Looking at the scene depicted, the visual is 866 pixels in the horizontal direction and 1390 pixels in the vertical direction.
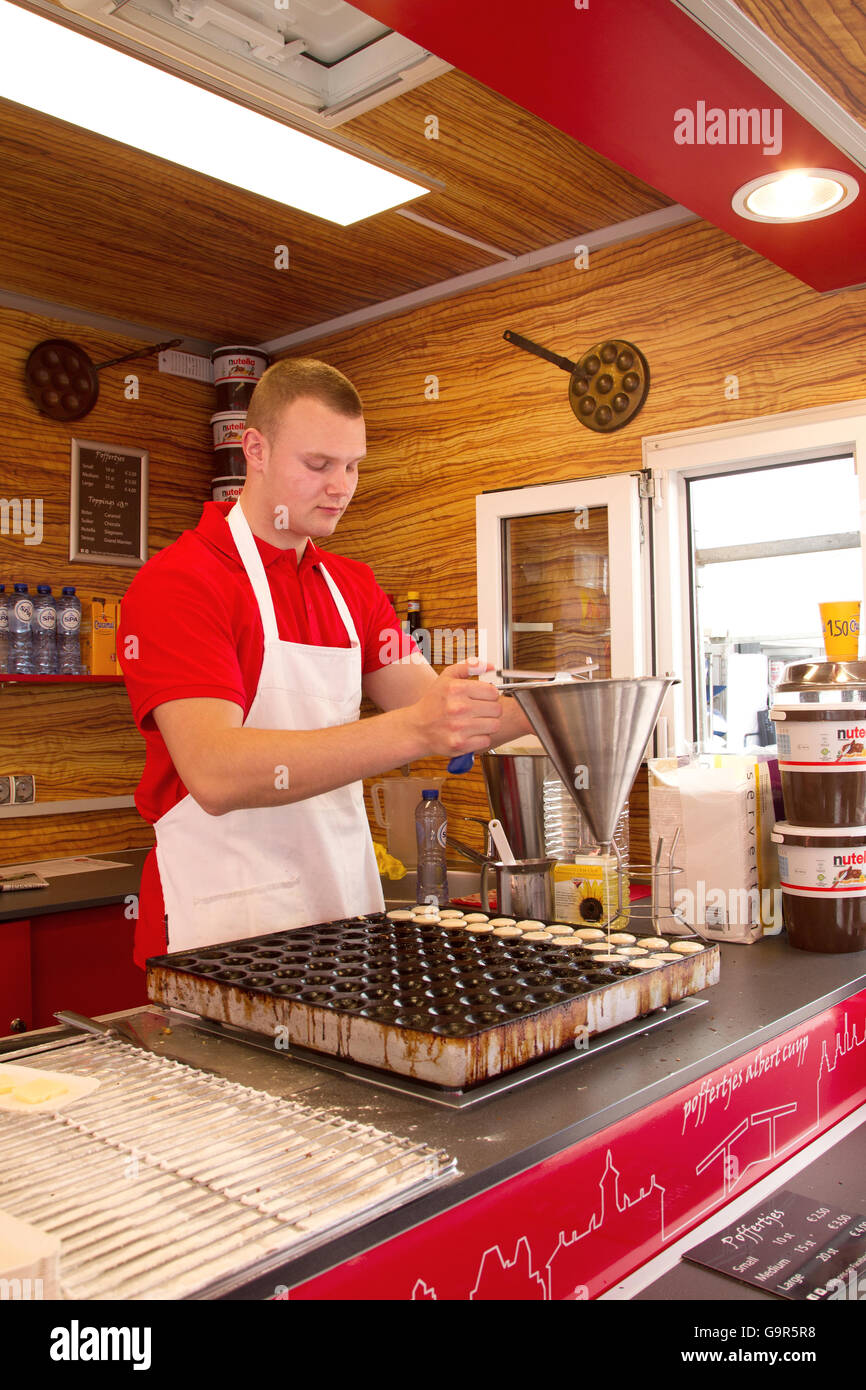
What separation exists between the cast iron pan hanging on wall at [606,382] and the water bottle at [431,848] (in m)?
1.19

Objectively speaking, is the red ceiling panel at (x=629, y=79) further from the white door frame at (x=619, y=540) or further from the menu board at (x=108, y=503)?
the menu board at (x=108, y=503)

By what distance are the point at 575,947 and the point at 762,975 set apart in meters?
0.40

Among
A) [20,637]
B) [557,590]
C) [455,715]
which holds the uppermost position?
[557,590]

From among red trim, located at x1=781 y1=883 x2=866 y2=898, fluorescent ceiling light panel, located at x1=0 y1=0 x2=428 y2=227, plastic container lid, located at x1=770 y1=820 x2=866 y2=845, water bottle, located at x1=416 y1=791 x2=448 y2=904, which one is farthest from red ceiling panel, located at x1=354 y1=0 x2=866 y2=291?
water bottle, located at x1=416 y1=791 x2=448 y2=904

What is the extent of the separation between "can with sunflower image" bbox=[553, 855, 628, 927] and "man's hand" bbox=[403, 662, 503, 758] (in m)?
0.51

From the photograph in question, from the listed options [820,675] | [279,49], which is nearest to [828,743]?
[820,675]

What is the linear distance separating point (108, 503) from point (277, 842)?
7.45ft

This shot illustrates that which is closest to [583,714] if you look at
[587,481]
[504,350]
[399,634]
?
[399,634]

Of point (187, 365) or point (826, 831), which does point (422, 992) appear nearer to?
point (826, 831)

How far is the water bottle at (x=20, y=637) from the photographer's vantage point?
129 inches

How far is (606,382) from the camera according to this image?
2.98m

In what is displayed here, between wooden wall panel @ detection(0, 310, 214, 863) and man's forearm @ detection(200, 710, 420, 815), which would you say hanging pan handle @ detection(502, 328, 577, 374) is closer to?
wooden wall panel @ detection(0, 310, 214, 863)

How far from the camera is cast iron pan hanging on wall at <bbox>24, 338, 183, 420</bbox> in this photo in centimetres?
346

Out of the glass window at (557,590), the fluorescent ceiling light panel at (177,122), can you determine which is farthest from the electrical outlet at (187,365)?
the glass window at (557,590)
